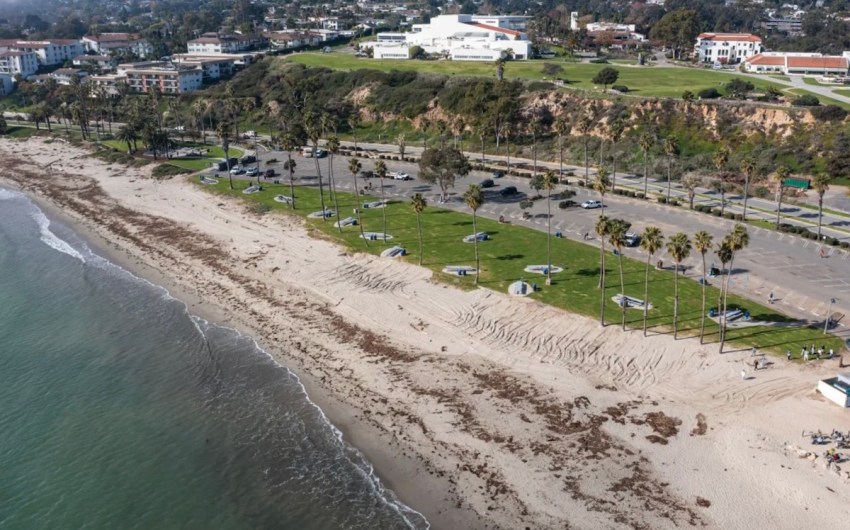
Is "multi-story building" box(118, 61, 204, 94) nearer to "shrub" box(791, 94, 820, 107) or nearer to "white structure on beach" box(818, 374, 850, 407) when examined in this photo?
"shrub" box(791, 94, 820, 107)

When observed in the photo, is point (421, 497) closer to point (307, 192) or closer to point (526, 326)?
point (526, 326)

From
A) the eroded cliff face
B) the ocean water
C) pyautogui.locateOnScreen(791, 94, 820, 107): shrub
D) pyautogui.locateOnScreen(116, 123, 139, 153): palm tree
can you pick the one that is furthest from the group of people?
pyautogui.locateOnScreen(116, 123, 139, 153): palm tree

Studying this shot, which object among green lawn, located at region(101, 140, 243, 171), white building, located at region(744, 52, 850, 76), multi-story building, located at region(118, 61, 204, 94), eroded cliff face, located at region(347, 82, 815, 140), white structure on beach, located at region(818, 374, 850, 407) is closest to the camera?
white structure on beach, located at region(818, 374, 850, 407)

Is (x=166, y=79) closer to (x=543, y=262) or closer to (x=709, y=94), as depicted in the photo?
(x=709, y=94)

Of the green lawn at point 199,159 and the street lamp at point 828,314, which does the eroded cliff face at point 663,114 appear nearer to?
the green lawn at point 199,159

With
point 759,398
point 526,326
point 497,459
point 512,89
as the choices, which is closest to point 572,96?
point 512,89

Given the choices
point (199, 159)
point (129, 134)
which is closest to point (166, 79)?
point (129, 134)

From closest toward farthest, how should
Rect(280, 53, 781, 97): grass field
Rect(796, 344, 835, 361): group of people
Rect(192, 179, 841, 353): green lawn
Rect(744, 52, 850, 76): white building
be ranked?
Rect(796, 344, 835, 361): group of people < Rect(192, 179, 841, 353): green lawn < Rect(280, 53, 781, 97): grass field < Rect(744, 52, 850, 76): white building
